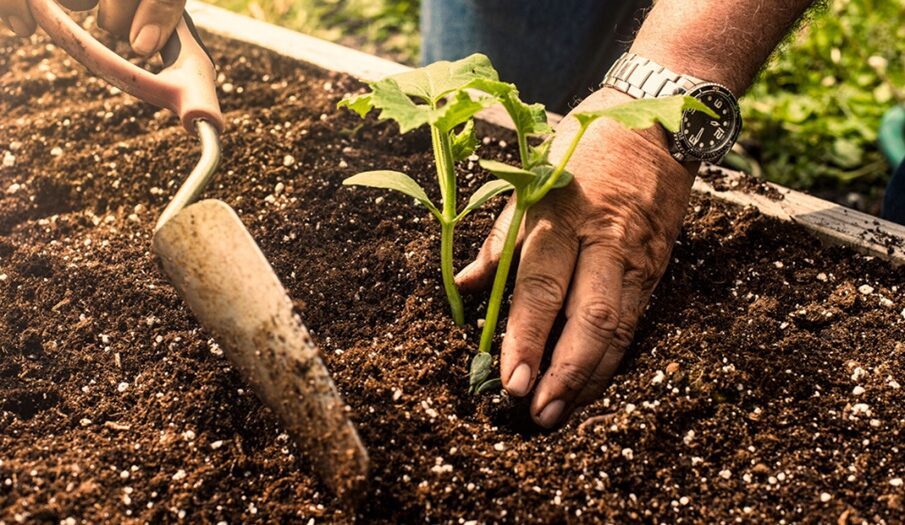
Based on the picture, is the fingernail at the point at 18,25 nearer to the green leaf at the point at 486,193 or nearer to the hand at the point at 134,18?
the hand at the point at 134,18

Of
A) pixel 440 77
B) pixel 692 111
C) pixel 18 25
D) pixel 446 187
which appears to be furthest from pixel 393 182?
pixel 18 25

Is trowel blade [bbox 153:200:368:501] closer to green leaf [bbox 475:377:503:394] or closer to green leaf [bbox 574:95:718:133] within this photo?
green leaf [bbox 475:377:503:394]

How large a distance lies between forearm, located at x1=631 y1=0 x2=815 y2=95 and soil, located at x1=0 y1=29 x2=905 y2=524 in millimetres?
336

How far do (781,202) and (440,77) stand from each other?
991 mm

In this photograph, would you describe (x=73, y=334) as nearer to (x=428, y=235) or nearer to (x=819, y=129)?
(x=428, y=235)

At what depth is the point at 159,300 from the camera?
1720 mm

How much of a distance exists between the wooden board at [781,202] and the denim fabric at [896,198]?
546 mm

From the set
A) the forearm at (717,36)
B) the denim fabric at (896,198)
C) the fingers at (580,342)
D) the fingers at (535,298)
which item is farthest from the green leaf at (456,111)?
the denim fabric at (896,198)

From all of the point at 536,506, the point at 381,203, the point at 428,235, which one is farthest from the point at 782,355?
the point at 381,203

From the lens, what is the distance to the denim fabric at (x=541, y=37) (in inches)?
110

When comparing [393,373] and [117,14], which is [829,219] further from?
[117,14]

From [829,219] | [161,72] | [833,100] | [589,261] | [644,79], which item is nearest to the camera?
[589,261]

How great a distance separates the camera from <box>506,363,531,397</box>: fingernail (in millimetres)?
1461

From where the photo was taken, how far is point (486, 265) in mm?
1625
